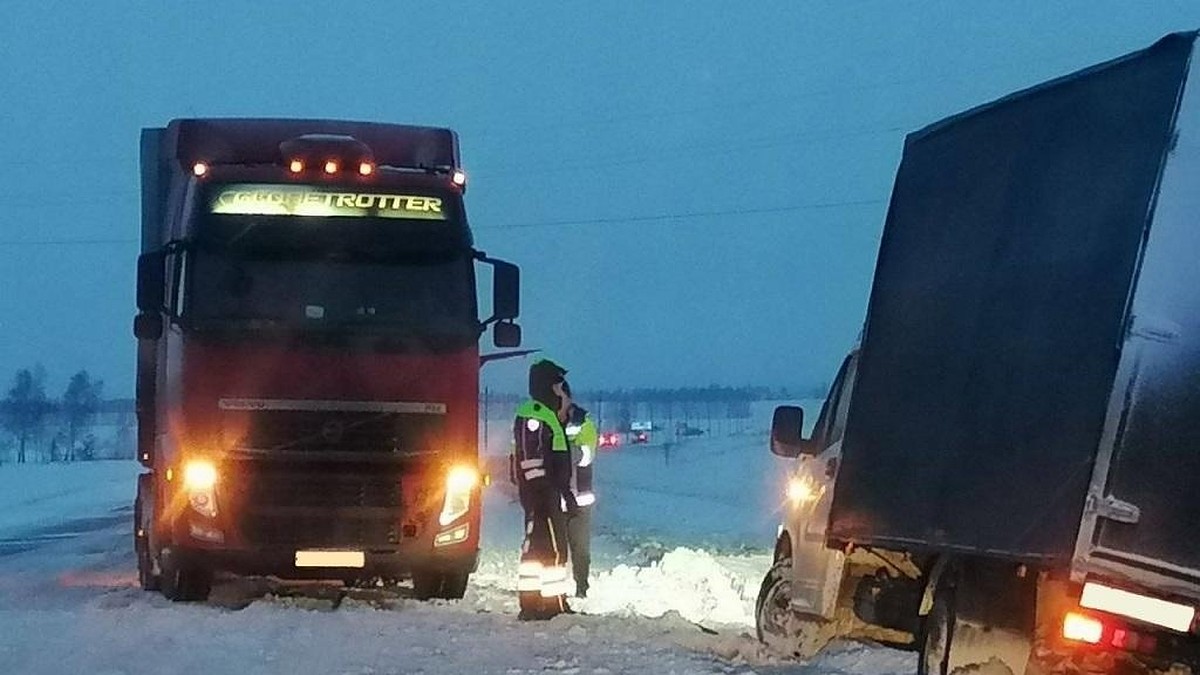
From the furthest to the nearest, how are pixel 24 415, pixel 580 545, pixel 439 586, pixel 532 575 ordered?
pixel 24 415
pixel 580 545
pixel 439 586
pixel 532 575

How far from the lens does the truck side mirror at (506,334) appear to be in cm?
1375

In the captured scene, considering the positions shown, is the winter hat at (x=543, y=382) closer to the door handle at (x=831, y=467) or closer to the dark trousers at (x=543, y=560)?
the dark trousers at (x=543, y=560)

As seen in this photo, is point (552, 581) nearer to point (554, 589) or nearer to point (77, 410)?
point (554, 589)

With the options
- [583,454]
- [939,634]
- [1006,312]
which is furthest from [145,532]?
[1006,312]

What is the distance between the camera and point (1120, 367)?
21.1 feet

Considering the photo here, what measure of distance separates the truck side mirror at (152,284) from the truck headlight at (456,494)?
2.50 meters

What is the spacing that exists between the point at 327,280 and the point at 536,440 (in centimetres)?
201

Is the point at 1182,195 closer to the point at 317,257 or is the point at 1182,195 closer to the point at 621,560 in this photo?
the point at 317,257

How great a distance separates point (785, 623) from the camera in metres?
11.2

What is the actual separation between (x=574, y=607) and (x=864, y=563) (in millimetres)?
5181

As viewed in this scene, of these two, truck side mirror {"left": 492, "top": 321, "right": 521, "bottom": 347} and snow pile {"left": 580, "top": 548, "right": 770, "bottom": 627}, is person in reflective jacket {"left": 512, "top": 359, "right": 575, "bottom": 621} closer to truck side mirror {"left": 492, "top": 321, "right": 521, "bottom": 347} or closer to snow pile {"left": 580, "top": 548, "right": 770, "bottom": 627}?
truck side mirror {"left": 492, "top": 321, "right": 521, "bottom": 347}

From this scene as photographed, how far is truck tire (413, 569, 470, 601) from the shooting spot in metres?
14.1

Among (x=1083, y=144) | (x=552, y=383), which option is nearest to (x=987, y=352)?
(x=1083, y=144)

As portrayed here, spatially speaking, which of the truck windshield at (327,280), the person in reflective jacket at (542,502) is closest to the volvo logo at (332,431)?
the truck windshield at (327,280)
